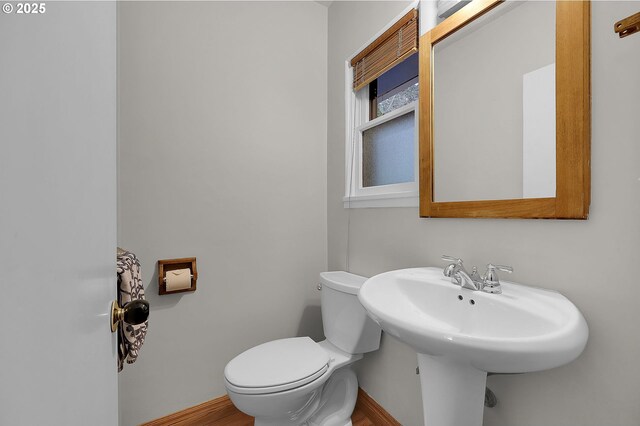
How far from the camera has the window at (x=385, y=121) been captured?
136 centimetres

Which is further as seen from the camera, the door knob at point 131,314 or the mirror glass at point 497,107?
the mirror glass at point 497,107

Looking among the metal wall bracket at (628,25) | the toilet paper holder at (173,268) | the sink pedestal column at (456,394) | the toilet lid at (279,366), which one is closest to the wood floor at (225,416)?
the toilet lid at (279,366)

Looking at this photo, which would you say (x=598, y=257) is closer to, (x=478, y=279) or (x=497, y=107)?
(x=478, y=279)

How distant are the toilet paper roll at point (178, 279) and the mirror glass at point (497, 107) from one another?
4.11 ft

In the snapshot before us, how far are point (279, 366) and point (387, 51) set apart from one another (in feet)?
5.25

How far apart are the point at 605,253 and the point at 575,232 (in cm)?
8

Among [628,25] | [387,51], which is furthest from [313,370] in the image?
[387,51]

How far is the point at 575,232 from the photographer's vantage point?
0.79m

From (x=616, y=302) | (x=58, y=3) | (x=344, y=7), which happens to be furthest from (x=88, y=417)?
(x=344, y=7)

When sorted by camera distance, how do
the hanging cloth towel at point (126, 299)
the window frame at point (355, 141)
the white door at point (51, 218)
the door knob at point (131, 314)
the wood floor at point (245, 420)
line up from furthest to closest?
the window frame at point (355, 141) < the wood floor at point (245, 420) < the hanging cloth towel at point (126, 299) < the door knob at point (131, 314) < the white door at point (51, 218)

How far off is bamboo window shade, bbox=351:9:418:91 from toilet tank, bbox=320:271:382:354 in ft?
3.72

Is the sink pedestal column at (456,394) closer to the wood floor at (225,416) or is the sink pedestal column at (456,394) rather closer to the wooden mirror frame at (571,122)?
the wooden mirror frame at (571,122)

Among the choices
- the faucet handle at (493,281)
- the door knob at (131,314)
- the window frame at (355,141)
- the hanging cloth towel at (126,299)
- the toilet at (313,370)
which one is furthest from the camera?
the window frame at (355,141)

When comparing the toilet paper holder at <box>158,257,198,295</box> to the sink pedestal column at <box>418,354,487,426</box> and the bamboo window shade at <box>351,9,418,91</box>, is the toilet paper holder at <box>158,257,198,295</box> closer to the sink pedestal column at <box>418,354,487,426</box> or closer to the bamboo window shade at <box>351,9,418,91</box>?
the sink pedestal column at <box>418,354,487,426</box>
